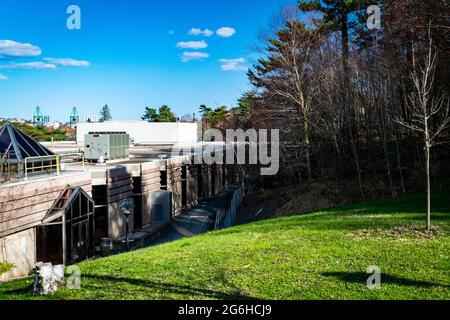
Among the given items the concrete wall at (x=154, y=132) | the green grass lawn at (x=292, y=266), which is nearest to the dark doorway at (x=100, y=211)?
the green grass lawn at (x=292, y=266)

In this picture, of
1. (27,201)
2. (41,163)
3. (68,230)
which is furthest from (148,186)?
(27,201)

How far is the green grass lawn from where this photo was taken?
717cm

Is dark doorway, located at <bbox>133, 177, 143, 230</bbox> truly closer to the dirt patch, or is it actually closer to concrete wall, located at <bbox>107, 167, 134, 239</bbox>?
concrete wall, located at <bbox>107, 167, 134, 239</bbox>

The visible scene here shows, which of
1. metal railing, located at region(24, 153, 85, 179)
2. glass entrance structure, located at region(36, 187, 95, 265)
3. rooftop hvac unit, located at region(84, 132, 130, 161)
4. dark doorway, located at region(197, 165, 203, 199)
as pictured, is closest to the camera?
glass entrance structure, located at region(36, 187, 95, 265)

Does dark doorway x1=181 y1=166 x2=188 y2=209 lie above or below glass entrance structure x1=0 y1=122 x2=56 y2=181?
below

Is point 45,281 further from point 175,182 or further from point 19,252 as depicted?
point 175,182

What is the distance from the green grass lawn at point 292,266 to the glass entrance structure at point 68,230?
6736 mm

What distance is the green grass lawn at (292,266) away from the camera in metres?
7.17

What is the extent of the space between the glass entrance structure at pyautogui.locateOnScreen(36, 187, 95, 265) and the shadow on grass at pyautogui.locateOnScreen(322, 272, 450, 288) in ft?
40.2

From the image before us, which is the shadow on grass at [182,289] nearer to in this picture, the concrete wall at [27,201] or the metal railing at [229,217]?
the concrete wall at [27,201]

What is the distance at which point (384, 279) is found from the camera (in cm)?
755

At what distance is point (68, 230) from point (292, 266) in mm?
11722

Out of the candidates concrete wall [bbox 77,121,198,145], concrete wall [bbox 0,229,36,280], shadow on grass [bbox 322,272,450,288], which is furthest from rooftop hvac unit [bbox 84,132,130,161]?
concrete wall [bbox 77,121,198,145]
